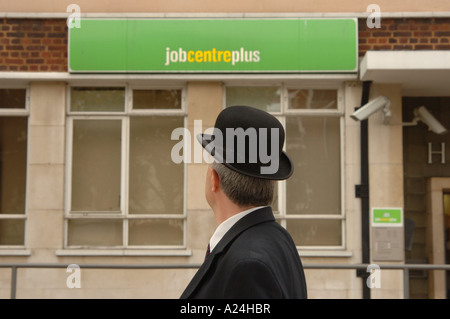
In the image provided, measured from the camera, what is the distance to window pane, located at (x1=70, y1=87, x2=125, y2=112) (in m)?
9.15

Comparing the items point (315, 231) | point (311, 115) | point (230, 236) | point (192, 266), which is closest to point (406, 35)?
point (311, 115)

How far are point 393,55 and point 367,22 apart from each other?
886 millimetres

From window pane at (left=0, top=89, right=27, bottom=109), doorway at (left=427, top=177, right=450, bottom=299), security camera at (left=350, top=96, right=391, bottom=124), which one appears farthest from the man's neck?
doorway at (left=427, top=177, right=450, bottom=299)

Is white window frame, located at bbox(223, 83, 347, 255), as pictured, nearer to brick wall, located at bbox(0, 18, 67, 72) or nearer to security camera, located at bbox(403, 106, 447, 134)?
security camera, located at bbox(403, 106, 447, 134)

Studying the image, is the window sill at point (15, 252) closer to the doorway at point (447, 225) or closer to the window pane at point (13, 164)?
the window pane at point (13, 164)

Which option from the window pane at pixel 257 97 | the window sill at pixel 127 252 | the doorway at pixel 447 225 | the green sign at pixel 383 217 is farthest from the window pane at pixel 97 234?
the doorway at pixel 447 225

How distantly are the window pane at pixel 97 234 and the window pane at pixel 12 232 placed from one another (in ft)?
2.29

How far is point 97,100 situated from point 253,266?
7.75m

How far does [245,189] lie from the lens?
2084 millimetres

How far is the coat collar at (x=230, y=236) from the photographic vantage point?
1932mm

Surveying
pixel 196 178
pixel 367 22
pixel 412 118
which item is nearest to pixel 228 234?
pixel 196 178

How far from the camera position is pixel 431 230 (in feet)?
31.7

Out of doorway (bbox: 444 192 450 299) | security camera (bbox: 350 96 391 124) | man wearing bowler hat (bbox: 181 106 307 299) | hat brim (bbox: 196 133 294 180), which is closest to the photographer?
man wearing bowler hat (bbox: 181 106 307 299)

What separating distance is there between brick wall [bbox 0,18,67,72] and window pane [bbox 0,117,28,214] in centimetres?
81
